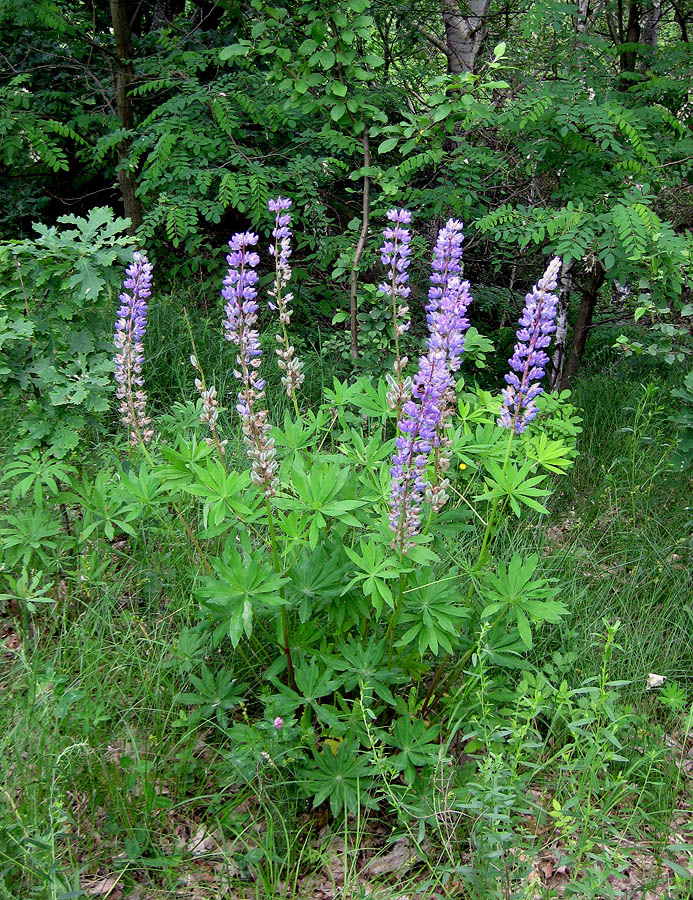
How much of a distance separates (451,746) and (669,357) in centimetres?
222

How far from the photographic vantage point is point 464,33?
543cm

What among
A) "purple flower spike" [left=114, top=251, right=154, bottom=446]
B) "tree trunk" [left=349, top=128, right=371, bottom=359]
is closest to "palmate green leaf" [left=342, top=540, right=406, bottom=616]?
"purple flower spike" [left=114, top=251, right=154, bottom=446]

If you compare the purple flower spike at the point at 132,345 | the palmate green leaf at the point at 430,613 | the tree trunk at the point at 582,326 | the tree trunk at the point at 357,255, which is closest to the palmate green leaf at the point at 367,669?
the palmate green leaf at the point at 430,613

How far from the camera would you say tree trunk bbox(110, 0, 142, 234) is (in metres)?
5.60

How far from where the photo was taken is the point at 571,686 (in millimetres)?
2863

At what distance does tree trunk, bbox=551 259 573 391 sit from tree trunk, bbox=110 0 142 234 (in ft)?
11.6

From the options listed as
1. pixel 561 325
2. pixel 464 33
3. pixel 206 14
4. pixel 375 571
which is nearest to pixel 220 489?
pixel 375 571

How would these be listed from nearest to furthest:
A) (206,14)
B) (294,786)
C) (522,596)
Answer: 1. (522,596)
2. (294,786)
3. (206,14)

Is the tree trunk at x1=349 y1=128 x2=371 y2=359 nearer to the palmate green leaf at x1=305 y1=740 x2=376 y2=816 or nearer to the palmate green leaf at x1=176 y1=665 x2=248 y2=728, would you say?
the palmate green leaf at x1=176 y1=665 x2=248 y2=728

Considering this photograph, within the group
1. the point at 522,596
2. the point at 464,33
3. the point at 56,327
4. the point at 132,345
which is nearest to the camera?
the point at 522,596

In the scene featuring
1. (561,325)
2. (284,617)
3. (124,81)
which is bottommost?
(284,617)

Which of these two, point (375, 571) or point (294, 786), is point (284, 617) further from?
point (294, 786)

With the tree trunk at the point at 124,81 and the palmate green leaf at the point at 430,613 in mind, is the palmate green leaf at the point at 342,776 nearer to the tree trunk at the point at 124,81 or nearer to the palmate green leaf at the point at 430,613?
the palmate green leaf at the point at 430,613

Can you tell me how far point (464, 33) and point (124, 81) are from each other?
9.33 ft
